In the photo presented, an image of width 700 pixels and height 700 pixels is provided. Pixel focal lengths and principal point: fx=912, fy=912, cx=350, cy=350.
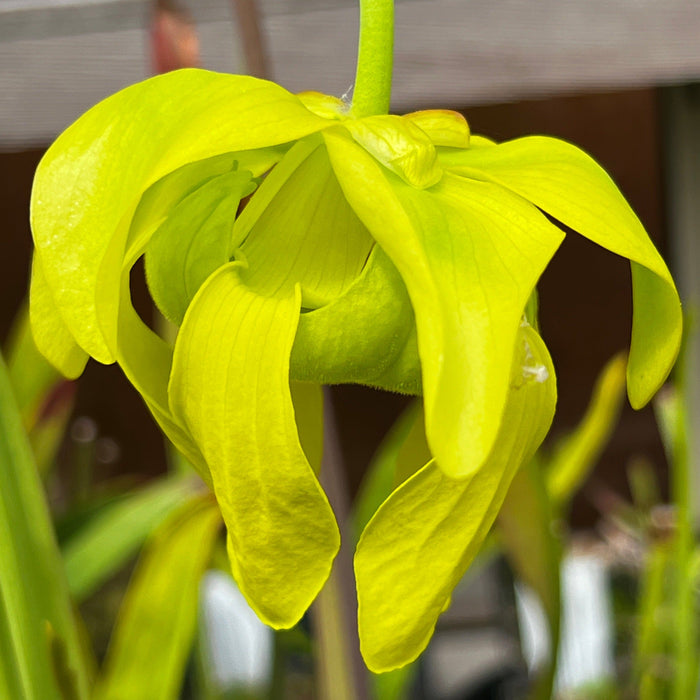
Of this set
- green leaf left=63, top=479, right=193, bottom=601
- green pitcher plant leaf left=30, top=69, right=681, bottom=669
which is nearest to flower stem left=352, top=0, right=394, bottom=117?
green pitcher plant leaf left=30, top=69, right=681, bottom=669

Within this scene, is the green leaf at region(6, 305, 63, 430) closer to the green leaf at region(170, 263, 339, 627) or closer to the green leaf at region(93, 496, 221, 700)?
the green leaf at region(93, 496, 221, 700)

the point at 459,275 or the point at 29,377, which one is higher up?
the point at 459,275

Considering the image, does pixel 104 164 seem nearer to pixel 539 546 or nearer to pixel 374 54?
pixel 374 54

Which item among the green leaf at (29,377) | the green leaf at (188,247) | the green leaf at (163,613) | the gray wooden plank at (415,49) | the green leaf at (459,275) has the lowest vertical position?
the green leaf at (163,613)

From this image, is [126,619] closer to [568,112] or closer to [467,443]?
[467,443]

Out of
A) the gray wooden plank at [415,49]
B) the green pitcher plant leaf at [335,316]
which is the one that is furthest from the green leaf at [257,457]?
the gray wooden plank at [415,49]

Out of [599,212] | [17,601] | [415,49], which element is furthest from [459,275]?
[415,49]

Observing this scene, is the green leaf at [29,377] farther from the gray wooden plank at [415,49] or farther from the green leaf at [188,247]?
the green leaf at [188,247]
